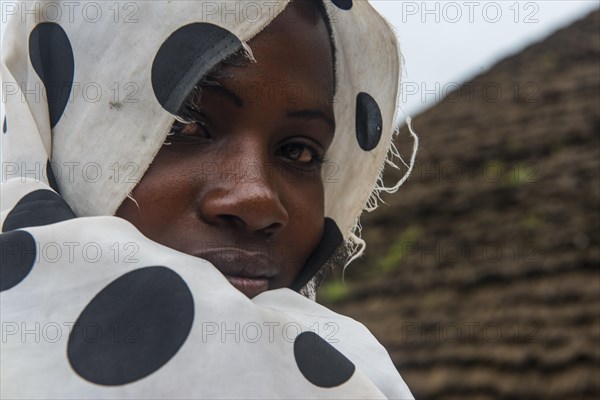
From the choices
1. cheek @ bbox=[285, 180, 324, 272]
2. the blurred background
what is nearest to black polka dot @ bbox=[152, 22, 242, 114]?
cheek @ bbox=[285, 180, 324, 272]

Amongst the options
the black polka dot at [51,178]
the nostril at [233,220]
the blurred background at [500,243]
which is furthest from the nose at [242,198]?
the blurred background at [500,243]

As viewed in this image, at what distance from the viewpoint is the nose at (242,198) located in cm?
129

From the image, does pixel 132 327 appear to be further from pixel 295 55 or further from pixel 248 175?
pixel 295 55

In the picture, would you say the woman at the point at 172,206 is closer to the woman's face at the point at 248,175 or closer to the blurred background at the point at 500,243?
the woman's face at the point at 248,175

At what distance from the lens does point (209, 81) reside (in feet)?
4.44

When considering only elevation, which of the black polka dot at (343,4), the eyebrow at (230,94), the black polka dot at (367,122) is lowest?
the black polka dot at (367,122)

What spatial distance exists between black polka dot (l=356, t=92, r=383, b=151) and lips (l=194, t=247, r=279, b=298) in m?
0.46

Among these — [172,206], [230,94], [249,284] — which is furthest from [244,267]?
[230,94]

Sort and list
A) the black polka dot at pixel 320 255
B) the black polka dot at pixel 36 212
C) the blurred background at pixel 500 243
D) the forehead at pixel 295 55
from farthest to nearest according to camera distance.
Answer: the blurred background at pixel 500 243 < the black polka dot at pixel 320 255 < the forehead at pixel 295 55 < the black polka dot at pixel 36 212

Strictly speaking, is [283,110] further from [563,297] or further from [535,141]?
[535,141]

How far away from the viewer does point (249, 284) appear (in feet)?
4.42

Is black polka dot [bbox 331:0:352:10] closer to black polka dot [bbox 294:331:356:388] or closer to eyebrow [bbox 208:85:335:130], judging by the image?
eyebrow [bbox 208:85:335:130]

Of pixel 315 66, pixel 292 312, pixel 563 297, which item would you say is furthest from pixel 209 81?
pixel 563 297

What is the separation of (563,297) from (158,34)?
3.39m
